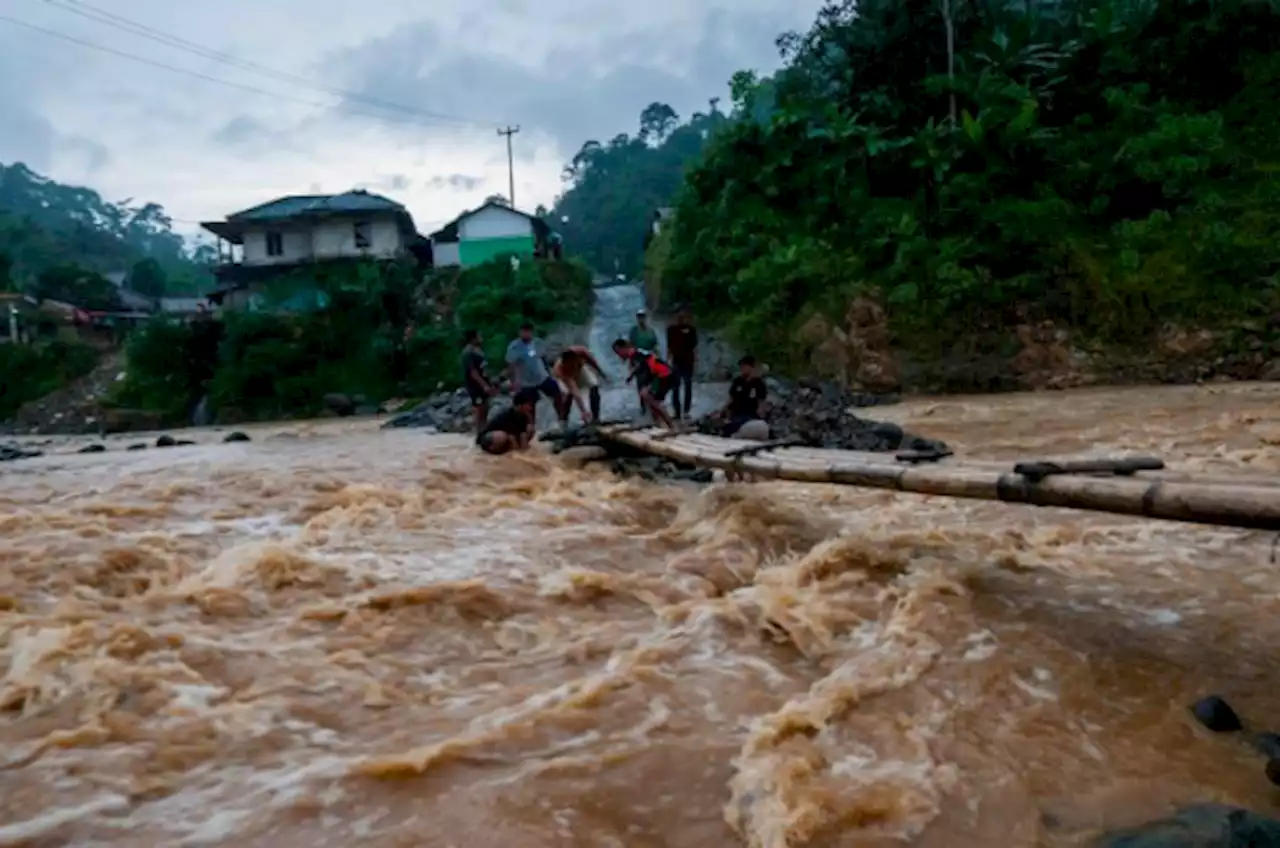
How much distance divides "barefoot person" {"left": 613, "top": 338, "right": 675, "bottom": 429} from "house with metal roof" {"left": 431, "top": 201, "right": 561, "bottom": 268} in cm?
2328

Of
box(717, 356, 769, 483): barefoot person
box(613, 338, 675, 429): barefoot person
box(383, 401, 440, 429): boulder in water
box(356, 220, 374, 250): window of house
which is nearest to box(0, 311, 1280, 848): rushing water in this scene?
box(717, 356, 769, 483): barefoot person

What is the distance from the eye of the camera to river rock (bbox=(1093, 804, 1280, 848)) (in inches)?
101

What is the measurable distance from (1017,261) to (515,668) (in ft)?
62.6

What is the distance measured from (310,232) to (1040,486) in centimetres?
3309

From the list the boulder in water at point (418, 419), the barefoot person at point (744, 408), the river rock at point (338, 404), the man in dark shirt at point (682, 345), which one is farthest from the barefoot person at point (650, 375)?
the river rock at point (338, 404)

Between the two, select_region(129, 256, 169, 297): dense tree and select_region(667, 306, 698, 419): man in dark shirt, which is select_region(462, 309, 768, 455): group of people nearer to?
select_region(667, 306, 698, 419): man in dark shirt

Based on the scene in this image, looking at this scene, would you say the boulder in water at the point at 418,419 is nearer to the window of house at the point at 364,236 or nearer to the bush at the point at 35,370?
the window of house at the point at 364,236

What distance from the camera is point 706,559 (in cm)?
620

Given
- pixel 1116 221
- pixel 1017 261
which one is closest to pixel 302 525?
pixel 1017 261

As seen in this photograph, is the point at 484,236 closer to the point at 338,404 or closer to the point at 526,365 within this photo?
the point at 338,404

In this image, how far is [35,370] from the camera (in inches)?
1220

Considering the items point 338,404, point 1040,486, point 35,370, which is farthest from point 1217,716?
point 35,370

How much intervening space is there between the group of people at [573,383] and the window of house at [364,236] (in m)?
22.7

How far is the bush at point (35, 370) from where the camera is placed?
3025cm
